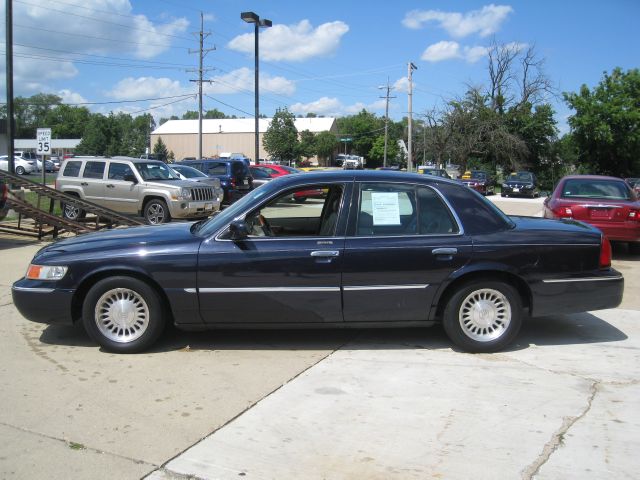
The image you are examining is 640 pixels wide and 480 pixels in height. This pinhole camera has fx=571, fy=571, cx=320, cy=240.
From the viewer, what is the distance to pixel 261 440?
357 centimetres

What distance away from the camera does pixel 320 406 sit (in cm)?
406

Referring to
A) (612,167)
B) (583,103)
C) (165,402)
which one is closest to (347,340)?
(165,402)

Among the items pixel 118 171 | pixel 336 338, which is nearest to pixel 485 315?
pixel 336 338

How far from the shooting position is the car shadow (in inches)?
210

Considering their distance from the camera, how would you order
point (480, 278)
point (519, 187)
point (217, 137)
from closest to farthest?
1. point (480, 278)
2. point (519, 187)
3. point (217, 137)

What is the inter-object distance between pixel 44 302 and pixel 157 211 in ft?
31.2

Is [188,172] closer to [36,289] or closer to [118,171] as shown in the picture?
A: [118,171]

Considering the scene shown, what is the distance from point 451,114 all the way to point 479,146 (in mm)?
4107

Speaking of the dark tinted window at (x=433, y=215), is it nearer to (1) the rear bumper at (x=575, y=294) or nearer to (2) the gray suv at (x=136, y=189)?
(1) the rear bumper at (x=575, y=294)

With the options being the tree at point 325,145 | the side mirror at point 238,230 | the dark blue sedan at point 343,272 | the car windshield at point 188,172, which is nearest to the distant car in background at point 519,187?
A: the car windshield at point 188,172

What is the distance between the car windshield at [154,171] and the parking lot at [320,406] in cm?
924

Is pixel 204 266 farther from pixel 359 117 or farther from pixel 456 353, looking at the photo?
pixel 359 117

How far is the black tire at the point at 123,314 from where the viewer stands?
4.93m

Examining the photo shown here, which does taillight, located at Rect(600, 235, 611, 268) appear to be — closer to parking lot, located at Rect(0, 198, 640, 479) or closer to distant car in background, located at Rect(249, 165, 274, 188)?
parking lot, located at Rect(0, 198, 640, 479)
